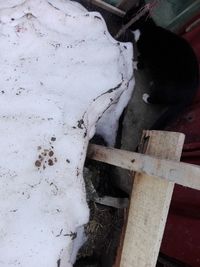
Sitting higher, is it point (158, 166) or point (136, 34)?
point (136, 34)

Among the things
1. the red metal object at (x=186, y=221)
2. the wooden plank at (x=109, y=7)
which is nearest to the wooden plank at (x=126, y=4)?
the wooden plank at (x=109, y=7)

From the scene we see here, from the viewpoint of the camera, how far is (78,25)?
1.60 metres

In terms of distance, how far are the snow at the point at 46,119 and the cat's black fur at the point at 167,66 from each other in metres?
0.53

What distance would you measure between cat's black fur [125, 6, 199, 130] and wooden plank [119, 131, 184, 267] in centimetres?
66

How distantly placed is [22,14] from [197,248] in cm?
120

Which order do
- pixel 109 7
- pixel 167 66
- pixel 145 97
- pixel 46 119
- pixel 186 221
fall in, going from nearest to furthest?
pixel 46 119
pixel 186 221
pixel 109 7
pixel 167 66
pixel 145 97

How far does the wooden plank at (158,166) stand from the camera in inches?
41.9

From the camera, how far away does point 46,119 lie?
1412mm

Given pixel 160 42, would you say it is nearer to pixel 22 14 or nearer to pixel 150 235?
pixel 22 14

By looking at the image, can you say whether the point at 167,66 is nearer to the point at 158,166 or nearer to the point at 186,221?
the point at 186,221

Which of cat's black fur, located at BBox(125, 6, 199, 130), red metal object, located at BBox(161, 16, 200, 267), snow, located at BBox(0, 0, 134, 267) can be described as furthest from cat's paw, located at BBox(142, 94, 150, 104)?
snow, located at BBox(0, 0, 134, 267)

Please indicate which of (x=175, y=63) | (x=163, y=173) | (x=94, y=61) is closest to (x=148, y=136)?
(x=163, y=173)

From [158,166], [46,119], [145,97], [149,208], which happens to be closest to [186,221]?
[149,208]

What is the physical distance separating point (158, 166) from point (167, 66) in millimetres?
1171
